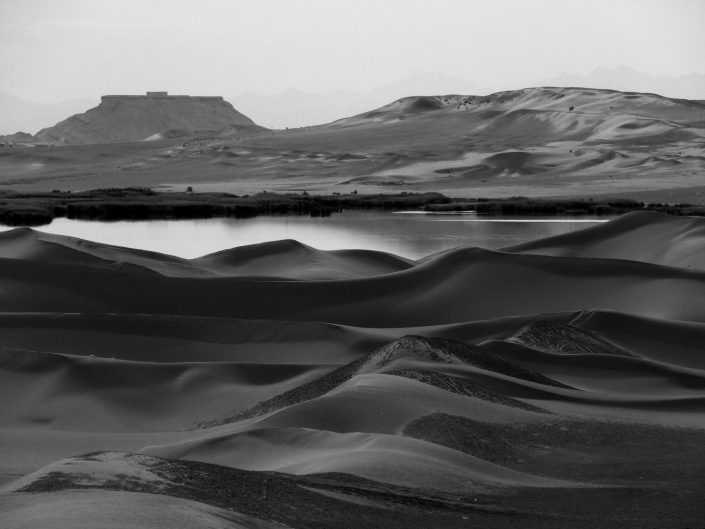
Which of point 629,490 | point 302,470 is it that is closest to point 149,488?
point 302,470

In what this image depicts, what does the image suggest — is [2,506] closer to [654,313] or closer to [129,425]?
[129,425]

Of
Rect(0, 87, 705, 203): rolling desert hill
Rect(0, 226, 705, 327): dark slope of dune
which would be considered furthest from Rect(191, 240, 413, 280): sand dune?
Rect(0, 87, 705, 203): rolling desert hill

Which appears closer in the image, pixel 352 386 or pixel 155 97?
pixel 352 386

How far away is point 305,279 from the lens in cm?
1670

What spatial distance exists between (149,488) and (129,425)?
4638 mm

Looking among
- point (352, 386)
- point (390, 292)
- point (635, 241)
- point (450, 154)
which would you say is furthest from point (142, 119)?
point (352, 386)

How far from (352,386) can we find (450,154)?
49.7m

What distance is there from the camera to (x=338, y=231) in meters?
26.5

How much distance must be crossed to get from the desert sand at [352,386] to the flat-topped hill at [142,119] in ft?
310

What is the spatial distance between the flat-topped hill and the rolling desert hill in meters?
27.1

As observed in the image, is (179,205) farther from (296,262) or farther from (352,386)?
(352,386)

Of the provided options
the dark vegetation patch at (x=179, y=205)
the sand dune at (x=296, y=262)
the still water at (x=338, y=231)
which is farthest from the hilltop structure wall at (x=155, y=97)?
the sand dune at (x=296, y=262)

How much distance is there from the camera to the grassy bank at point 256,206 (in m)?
29.9

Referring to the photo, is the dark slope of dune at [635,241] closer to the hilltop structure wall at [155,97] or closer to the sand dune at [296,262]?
the sand dune at [296,262]
